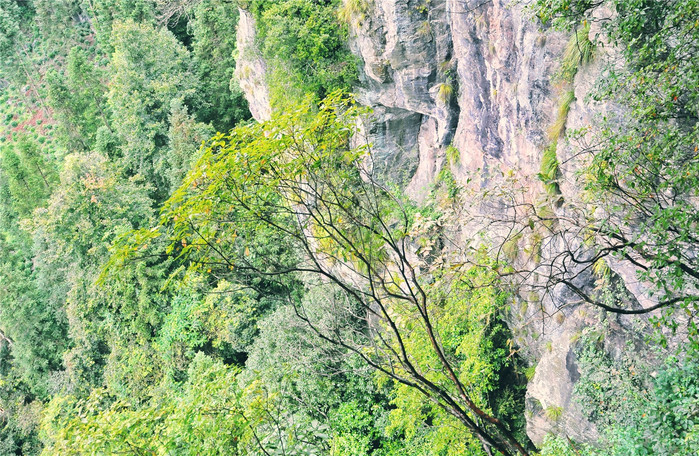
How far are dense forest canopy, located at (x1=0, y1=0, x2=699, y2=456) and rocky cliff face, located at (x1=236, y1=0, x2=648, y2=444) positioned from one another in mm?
386

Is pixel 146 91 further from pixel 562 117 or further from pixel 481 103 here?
pixel 562 117

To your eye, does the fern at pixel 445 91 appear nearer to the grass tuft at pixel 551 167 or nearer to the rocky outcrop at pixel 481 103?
the rocky outcrop at pixel 481 103

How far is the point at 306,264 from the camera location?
10.9 metres

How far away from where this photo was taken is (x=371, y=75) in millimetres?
14570

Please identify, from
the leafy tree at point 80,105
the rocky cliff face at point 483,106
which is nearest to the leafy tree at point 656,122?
the rocky cliff face at point 483,106

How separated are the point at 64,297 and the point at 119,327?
684 centimetres

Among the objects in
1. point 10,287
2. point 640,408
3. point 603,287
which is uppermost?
point 603,287

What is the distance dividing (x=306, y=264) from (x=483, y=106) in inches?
211

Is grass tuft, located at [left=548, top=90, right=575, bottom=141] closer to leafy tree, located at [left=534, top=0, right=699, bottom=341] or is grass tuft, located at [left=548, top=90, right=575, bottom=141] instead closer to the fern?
leafy tree, located at [left=534, top=0, right=699, bottom=341]

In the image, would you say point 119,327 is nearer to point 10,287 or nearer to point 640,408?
point 10,287

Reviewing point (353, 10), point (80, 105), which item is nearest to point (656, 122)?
point (353, 10)

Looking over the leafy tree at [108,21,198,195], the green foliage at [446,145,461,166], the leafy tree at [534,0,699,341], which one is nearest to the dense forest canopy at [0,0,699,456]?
the leafy tree at [534,0,699,341]

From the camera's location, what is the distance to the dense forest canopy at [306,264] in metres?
4.58

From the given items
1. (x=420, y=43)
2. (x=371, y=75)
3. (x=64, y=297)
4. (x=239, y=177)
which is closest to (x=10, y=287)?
(x=64, y=297)
